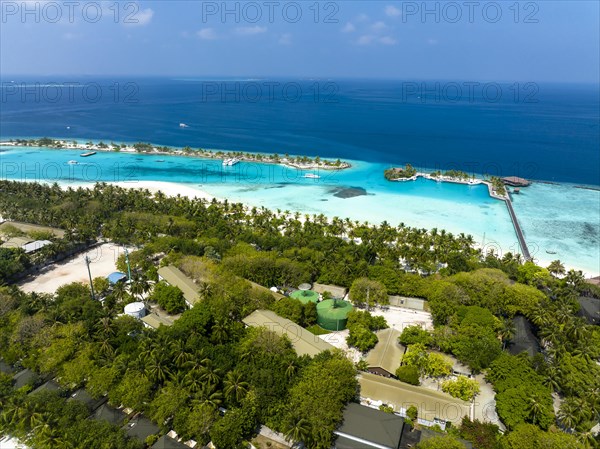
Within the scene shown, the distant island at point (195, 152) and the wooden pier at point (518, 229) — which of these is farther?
Result: the distant island at point (195, 152)

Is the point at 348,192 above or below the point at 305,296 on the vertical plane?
above

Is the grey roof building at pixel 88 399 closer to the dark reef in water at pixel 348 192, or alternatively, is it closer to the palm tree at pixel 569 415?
the palm tree at pixel 569 415

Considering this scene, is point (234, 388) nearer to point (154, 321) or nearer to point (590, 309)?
point (154, 321)

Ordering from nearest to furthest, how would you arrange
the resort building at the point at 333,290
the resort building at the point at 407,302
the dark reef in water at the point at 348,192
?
1. the resort building at the point at 407,302
2. the resort building at the point at 333,290
3. the dark reef in water at the point at 348,192

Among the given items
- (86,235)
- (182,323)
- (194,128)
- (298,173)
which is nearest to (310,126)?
(194,128)

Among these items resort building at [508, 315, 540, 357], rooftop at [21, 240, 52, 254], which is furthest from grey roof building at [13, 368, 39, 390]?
resort building at [508, 315, 540, 357]

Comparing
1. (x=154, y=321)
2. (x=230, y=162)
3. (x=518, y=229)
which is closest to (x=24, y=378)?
(x=154, y=321)

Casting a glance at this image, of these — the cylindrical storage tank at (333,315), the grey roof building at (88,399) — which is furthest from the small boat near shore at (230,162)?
the grey roof building at (88,399)
